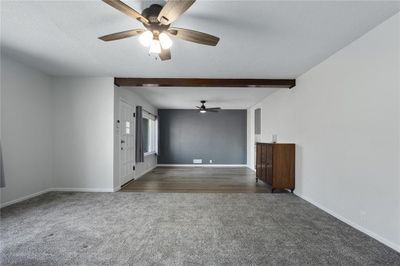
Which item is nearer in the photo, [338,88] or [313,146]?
[338,88]

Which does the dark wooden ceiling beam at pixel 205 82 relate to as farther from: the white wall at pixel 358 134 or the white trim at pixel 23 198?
the white trim at pixel 23 198

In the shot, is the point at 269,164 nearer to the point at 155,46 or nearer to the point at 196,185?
→ the point at 196,185

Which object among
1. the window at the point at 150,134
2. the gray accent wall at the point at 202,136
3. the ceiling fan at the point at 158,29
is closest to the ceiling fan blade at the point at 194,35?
the ceiling fan at the point at 158,29

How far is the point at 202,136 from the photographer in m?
8.34

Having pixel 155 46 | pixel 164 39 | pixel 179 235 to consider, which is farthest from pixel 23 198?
pixel 164 39

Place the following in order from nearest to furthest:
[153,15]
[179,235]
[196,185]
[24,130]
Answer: [153,15], [179,235], [24,130], [196,185]

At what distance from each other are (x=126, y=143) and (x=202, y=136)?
3885 mm

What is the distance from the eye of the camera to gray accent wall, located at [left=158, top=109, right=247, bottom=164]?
328 inches

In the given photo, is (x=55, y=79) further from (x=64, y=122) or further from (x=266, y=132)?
(x=266, y=132)

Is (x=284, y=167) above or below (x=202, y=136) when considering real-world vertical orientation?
below

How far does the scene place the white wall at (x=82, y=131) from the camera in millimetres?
4215

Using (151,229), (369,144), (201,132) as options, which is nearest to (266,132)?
(201,132)

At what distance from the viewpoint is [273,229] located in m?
2.54

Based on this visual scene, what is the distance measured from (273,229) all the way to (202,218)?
0.96 meters
